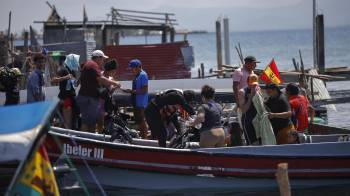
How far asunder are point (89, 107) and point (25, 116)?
5403 mm

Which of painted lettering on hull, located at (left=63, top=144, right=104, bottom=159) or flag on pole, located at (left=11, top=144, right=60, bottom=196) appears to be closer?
flag on pole, located at (left=11, top=144, right=60, bottom=196)

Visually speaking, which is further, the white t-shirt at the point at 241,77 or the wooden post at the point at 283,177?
the white t-shirt at the point at 241,77

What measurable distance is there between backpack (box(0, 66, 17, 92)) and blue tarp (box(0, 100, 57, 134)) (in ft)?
19.2

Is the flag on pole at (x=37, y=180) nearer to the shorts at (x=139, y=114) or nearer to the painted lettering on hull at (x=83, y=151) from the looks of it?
the painted lettering on hull at (x=83, y=151)

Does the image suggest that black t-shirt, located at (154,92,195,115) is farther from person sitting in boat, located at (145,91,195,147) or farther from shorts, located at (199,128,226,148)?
shorts, located at (199,128,226,148)

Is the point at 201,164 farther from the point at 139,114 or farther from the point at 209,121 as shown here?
the point at 139,114

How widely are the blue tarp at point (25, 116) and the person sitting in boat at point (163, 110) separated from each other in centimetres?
487

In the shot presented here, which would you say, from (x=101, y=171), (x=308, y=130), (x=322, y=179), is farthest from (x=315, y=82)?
(x=101, y=171)

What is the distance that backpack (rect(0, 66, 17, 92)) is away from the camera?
46.4 ft

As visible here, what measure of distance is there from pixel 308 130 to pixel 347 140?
1.21 metres

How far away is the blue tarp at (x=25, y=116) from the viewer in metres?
7.74

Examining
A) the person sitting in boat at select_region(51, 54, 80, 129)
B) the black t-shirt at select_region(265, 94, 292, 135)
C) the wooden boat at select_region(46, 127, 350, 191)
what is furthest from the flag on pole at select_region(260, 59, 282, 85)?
the person sitting in boat at select_region(51, 54, 80, 129)

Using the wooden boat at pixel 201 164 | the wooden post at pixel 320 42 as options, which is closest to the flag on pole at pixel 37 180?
the wooden boat at pixel 201 164

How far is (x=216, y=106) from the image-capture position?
1283 cm
